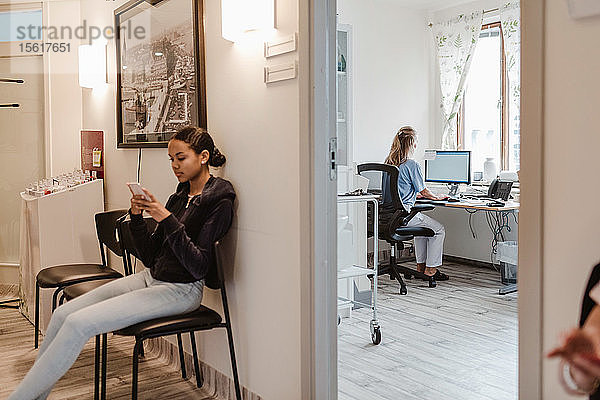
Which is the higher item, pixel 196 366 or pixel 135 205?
pixel 135 205

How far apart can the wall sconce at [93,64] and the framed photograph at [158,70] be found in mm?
300

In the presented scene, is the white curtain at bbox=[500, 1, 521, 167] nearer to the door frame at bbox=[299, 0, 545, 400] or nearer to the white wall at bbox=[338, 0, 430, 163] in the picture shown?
the white wall at bbox=[338, 0, 430, 163]

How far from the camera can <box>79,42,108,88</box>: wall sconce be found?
4.12 m

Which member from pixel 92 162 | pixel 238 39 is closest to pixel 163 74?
pixel 238 39

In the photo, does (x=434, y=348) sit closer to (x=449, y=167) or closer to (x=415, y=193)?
(x=415, y=193)

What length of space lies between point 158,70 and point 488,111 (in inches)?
150

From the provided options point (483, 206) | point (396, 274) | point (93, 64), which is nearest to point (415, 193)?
point (483, 206)

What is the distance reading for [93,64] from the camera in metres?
4.15

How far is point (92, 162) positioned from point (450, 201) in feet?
9.79

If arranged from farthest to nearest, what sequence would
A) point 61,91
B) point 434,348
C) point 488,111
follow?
point 488,111 < point 61,91 < point 434,348

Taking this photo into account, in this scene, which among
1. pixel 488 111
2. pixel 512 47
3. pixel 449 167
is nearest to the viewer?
pixel 512 47

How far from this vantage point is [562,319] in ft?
4.49

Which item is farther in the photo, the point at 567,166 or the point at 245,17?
the point at 245,17

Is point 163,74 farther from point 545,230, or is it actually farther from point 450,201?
point 450,201
